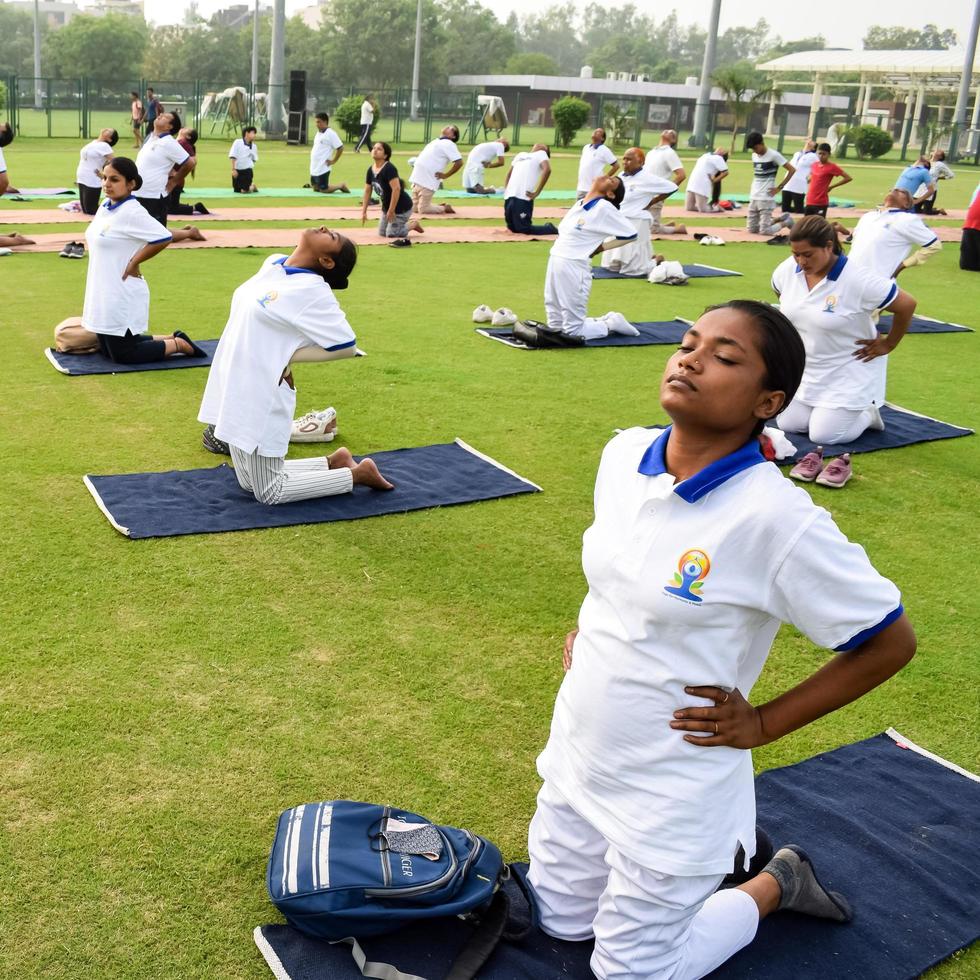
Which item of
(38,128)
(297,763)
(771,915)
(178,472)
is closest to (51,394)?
(178,472)

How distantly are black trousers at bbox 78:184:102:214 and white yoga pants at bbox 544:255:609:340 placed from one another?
9.05m

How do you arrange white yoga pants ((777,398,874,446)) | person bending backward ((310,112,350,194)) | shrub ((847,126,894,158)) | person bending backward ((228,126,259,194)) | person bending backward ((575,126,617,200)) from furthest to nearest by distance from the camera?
shrub ((847,126,894,158)), person bending backward ((310,112,350,194)), person bending backward ((228,126,259,194)), person bending backward ((575,126,617,200)), white yoga pants ((777,398,874,446))

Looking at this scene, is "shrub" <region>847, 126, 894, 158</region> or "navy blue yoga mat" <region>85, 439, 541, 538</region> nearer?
"navy blue yoga mat" <region>85, 439, 541, 538</region>

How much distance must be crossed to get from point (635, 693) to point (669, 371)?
29.2 inches

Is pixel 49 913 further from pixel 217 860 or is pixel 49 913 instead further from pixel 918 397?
pixel 918 397

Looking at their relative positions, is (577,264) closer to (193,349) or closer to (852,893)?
(193,349)

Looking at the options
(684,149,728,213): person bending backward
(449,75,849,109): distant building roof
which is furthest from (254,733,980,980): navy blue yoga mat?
(449,75,849,109): distant building roof

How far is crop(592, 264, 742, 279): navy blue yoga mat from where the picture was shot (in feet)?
48.7

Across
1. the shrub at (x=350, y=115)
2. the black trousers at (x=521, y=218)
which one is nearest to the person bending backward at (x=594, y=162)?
the black trousers at (x=521, y=218)

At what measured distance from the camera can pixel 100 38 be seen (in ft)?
251

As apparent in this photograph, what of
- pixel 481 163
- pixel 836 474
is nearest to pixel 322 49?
pixel 481 163

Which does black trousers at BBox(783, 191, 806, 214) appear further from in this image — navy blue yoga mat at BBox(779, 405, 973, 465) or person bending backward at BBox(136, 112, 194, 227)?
navy blue yoga mat at BBox(779, 405, 973, 465)

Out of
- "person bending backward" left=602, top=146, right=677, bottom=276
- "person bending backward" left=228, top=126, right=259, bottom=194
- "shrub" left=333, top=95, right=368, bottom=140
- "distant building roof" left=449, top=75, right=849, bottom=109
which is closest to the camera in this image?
"person bending backward" left=602, top=146, right=677, bottom=276

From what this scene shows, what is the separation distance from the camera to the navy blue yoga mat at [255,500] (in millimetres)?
5961
